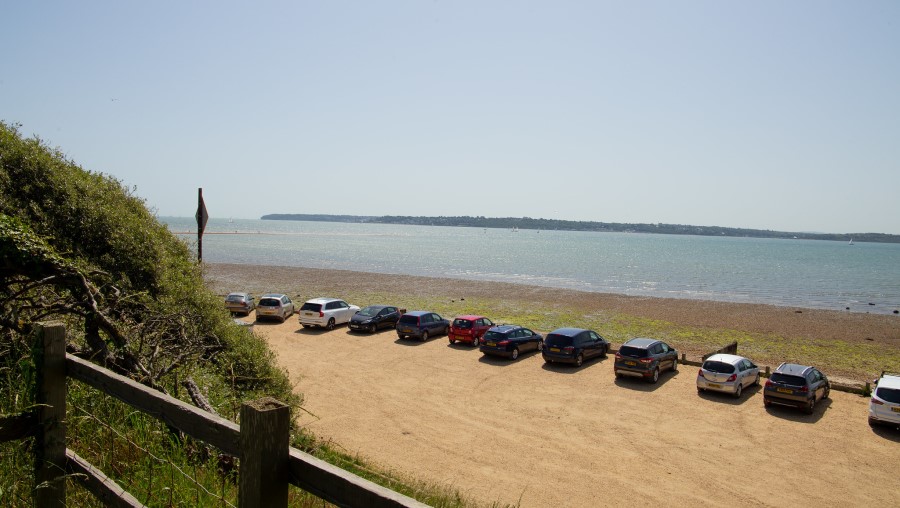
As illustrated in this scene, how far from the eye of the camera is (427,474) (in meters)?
12.0

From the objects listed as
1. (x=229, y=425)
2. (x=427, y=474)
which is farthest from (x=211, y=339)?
(x=229, y=425)

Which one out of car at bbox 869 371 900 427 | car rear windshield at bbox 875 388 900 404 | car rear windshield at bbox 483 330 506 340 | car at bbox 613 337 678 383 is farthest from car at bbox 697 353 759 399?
car rear windshield at bbox 483 330 506 340

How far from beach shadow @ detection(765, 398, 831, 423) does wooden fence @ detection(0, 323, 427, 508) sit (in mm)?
18516

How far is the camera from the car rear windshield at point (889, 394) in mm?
15824

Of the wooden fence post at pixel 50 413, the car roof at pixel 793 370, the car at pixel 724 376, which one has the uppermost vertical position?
the wooden fence post at pixel 50 413

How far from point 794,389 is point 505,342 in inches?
394

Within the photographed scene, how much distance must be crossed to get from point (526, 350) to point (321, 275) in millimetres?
43860

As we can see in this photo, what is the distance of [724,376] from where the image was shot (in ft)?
60.6

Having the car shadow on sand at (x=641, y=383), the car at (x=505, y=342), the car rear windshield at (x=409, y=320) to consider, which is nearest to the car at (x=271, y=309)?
the car rear windshield at (x=409, y=320)

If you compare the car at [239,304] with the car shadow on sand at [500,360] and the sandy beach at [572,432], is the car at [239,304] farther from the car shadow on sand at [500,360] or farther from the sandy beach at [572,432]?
the car shadow on sand at [500,360]

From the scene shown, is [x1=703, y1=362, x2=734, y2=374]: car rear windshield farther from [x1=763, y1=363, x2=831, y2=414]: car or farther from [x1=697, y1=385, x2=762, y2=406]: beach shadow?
[x1=763, y1=363, x2=831, y2=414]: car

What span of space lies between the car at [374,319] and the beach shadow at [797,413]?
55.9 ft

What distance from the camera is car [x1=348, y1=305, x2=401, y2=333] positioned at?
90.0ft

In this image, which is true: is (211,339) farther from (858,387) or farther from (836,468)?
(858,387)
